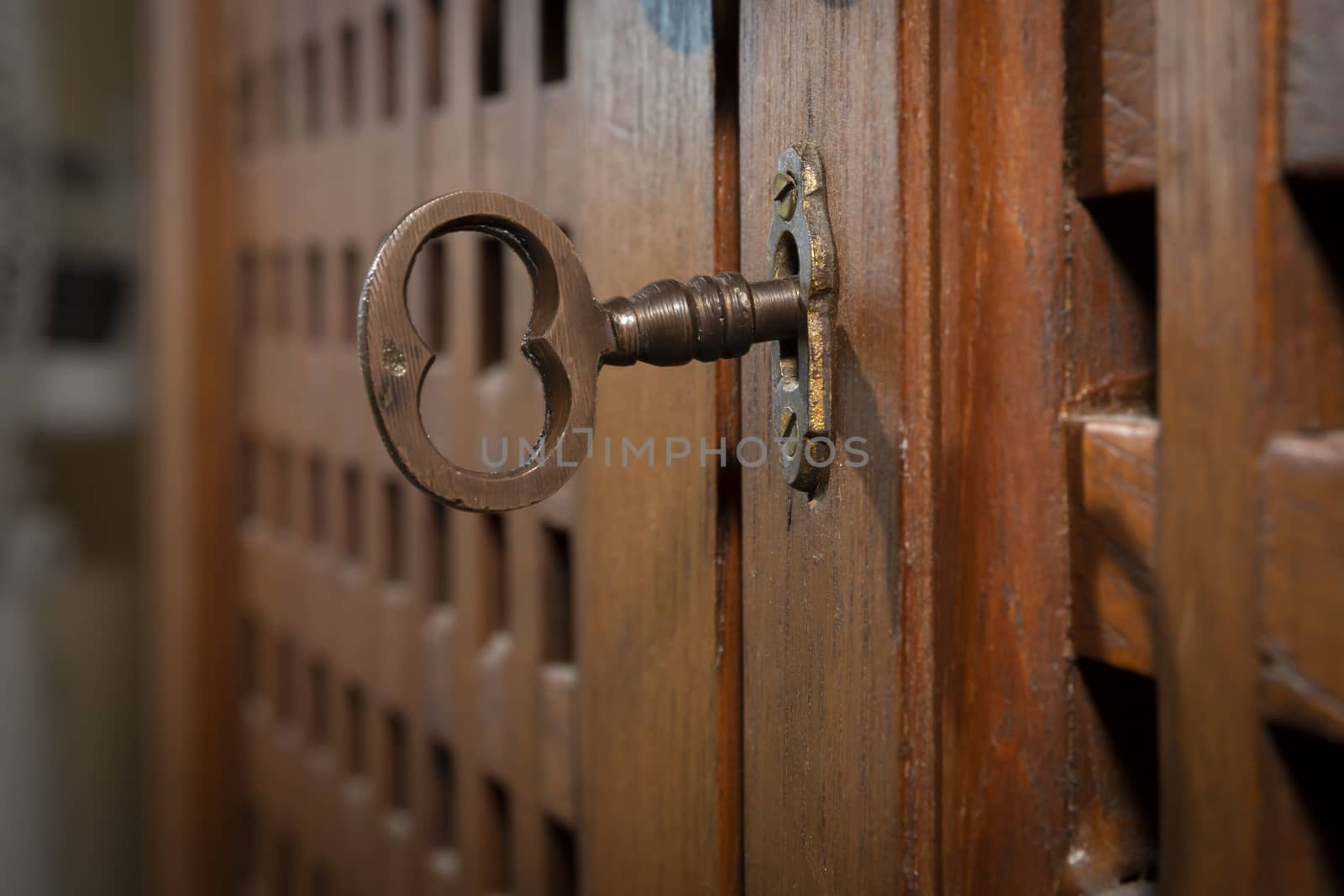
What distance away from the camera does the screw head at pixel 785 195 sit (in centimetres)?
36

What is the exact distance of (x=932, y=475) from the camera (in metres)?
0.32

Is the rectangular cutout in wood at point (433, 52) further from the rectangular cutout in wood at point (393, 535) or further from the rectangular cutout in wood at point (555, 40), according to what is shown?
the rectangular cutout in wood at point (393, 535)

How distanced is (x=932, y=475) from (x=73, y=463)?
1.28 metres

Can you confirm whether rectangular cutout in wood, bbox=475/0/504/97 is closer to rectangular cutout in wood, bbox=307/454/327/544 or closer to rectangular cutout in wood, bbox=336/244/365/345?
rectangular cutout in wood, bbox=336/244/365/345

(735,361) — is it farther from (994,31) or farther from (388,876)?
(388,876)

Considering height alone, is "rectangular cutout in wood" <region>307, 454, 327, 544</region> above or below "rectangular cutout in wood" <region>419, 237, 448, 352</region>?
below

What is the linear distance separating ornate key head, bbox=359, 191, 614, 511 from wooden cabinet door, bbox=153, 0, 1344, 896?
3.3 inches

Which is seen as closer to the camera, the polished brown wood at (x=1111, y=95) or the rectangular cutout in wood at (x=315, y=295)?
the polished brown wood at (x=1111, y=95)

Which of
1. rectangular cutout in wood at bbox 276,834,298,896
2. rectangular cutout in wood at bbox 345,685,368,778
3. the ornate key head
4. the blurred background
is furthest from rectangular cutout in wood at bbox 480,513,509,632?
the blurred background

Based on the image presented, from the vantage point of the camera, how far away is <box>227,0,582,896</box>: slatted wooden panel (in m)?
0.61

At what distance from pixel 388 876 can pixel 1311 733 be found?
690 millimetres

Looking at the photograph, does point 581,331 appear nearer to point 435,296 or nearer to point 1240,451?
point 1240,451

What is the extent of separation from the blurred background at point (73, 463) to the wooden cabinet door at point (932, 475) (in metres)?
0.82

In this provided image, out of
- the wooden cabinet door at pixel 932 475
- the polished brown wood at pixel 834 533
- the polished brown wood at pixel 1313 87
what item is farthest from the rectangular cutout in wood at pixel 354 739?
the polished brown wood at pixel 1313 87
